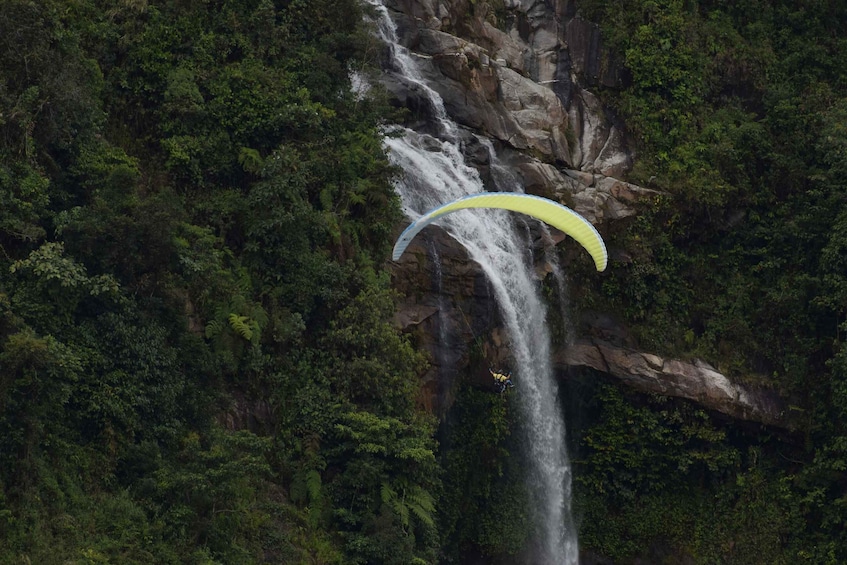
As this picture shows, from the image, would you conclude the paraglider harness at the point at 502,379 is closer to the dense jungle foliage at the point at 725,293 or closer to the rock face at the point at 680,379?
the rock face at the point at 680,379

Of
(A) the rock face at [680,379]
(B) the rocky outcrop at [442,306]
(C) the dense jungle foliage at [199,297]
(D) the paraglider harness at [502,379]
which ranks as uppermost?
(C) the dense jungle foliage at [199,297]

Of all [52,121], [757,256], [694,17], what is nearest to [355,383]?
[52,121]

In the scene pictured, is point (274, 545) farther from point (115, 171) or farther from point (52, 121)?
point (52, 121)

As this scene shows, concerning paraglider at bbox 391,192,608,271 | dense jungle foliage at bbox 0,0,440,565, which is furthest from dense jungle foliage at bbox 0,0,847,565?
paraglider at bbox 391,192,608,271

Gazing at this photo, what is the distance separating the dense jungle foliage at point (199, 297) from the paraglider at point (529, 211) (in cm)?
208

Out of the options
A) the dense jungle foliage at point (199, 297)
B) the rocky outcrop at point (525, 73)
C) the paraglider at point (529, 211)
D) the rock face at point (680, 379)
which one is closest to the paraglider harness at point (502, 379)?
the rock face at point (680, 379)

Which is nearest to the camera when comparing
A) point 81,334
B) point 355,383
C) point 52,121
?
point 81,334

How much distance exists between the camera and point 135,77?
2028 centimetres

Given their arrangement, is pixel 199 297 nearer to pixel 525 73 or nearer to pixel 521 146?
pixel 521 146

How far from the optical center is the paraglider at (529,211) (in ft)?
58.3

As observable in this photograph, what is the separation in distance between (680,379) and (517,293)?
3.99 m

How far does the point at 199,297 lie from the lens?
Result: 711 inches

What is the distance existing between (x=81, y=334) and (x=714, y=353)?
13.8 meters

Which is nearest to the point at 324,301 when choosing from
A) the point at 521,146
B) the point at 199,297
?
the point at 199,297
